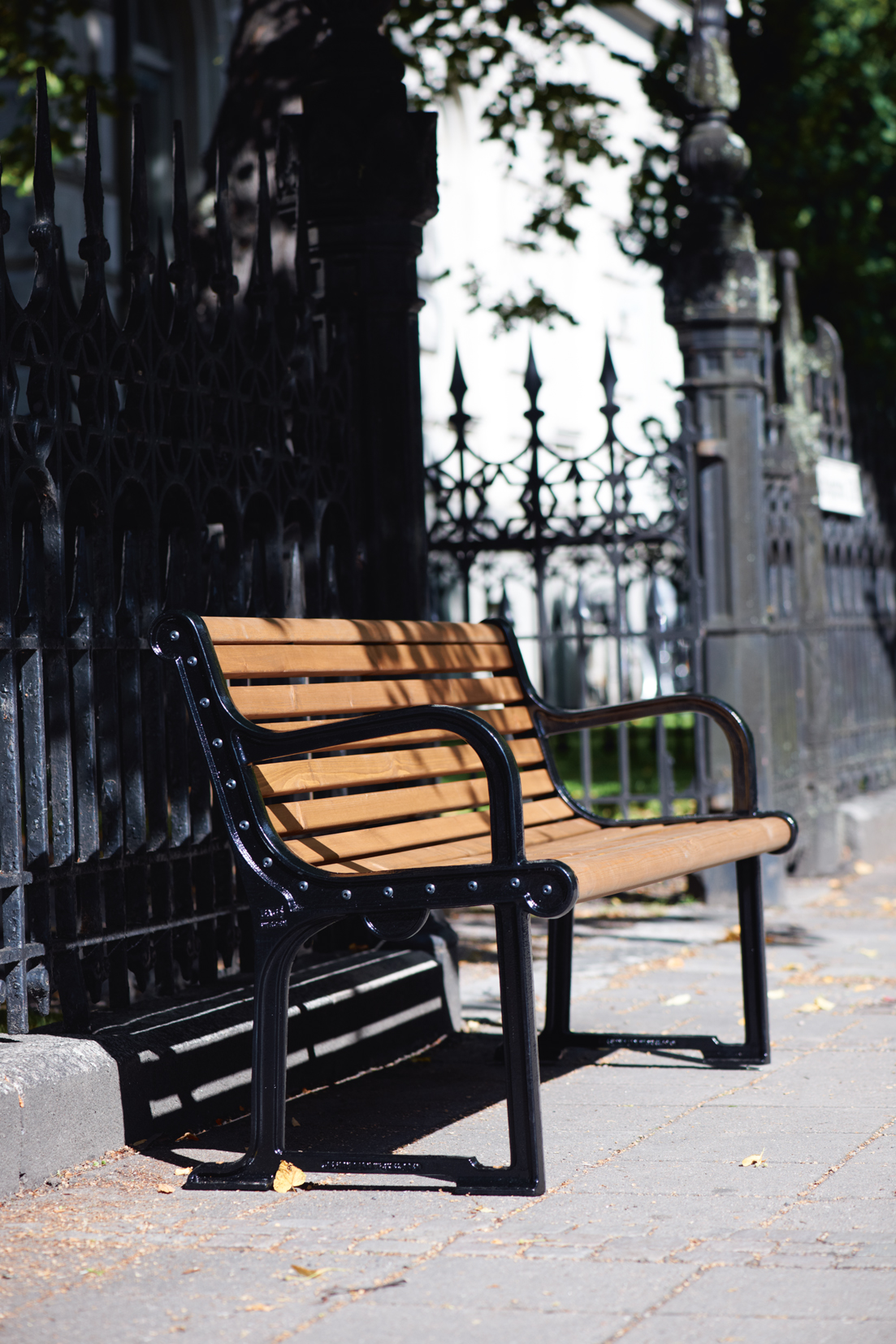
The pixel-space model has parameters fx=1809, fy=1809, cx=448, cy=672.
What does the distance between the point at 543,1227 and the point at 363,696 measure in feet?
4.56

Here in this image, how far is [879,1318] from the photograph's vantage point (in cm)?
263

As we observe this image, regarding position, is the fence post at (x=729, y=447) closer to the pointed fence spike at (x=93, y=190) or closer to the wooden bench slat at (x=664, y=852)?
the wooden bench slat at (x=664, y=852)

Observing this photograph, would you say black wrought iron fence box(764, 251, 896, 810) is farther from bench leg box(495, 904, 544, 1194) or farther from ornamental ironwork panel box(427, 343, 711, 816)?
bench leg box(495, 904, 544, 1194)

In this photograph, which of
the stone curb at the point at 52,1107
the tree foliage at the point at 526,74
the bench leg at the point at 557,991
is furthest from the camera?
the tree foliage at the point at 526,74

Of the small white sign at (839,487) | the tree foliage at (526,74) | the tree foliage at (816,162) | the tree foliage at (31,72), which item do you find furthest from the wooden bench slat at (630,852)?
the tree foliage at (816,162)

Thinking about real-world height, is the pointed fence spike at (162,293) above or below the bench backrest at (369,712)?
above

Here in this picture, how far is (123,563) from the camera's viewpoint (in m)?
4.23

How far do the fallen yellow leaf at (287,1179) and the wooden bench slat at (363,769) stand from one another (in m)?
0.73

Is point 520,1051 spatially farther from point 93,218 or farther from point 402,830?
point 93,218

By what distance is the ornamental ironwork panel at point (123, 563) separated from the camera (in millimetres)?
3867

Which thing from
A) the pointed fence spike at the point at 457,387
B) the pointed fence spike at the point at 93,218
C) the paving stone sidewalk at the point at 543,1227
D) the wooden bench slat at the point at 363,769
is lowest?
the paving stone sidewalk at the point at 543,1227

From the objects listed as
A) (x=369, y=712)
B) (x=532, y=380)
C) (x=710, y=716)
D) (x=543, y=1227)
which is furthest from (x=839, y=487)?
(x=543, y=1227)

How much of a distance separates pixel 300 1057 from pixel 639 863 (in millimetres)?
1089

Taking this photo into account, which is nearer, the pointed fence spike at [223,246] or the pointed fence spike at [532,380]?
the pointed fence spike at [223,246]
